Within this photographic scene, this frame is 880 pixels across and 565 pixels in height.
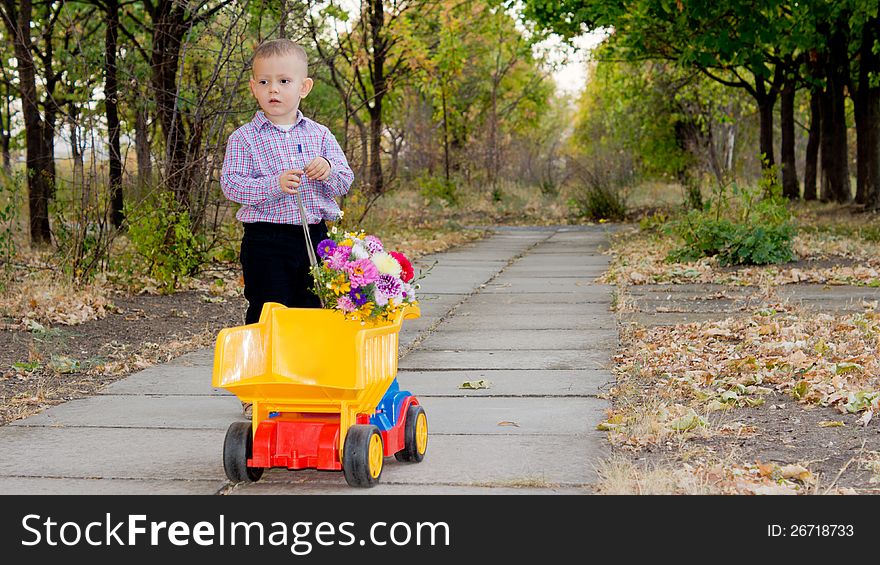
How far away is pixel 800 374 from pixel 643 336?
4.99 feet

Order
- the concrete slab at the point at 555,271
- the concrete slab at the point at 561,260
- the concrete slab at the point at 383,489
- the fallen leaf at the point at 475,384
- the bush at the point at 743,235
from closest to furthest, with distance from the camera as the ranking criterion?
the concrete slab at the point at 383,489
the fallen leaf at the point at 475,384
the bush at the point at 743,235
the concrete slab at the point at 555,271
the concrete slab at the point at 561,260

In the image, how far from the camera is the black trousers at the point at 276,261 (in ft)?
15.4

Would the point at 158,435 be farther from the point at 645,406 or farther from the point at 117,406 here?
the point at 645,406

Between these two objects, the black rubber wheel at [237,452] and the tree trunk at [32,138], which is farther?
the tree trunk at [32,138]

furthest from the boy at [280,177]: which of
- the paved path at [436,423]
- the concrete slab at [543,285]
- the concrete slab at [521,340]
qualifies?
the concrete slab at [543,285]

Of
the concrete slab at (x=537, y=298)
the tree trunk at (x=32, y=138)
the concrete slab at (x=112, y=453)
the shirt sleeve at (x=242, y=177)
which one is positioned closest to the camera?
the concrete slab at (x=112, y=453)

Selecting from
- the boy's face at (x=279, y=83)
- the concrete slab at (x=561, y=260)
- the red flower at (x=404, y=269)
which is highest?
the boy's face at (x=279, y=83)

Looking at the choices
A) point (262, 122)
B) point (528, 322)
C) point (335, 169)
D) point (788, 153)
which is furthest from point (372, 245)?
point (788, 153)

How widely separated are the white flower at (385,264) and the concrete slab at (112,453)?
953 millimetres

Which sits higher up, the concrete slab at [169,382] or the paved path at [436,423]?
the concrete slab at [169,382]

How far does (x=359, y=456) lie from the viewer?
12.4ft

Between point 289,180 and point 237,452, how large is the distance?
1023mm

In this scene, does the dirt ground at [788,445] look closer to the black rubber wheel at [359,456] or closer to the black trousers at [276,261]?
the black rubber wheel at [359,456]

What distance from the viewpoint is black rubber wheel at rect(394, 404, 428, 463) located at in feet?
13.6
